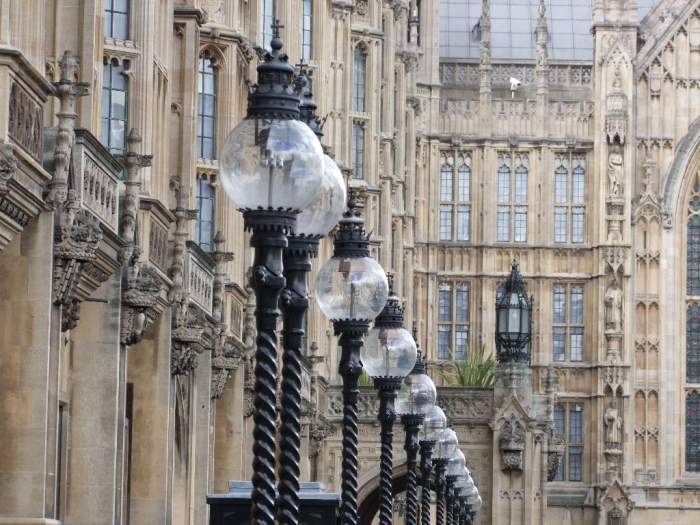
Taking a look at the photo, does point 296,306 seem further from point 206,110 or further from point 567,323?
point 567,323

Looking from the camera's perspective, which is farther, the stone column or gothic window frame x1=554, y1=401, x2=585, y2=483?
gothic window frame x1=554, y1=401, x2=585, y2=483

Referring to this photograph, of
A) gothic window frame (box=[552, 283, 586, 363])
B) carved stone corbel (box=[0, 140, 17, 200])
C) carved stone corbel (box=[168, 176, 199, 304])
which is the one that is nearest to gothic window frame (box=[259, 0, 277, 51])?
carved stone corbel (box=[168, 176, 199, 304])

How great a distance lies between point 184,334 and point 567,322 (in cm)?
4545

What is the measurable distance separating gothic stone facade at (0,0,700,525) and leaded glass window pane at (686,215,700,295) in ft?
0.24

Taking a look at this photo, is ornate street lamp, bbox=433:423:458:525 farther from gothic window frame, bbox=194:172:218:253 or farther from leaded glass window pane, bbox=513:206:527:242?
leaded glass window pane, bbox=513:206:527:242

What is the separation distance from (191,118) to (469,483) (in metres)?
13.6

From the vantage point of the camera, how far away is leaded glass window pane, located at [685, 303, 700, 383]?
69312 mm

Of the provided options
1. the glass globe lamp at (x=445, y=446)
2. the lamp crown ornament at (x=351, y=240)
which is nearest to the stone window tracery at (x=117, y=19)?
the lamp crown ornament at (x=351, y=240)

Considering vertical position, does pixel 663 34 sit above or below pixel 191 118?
above

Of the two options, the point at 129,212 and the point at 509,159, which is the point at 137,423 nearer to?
the point at 129,212

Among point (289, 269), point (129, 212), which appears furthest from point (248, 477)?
point (289, 269)

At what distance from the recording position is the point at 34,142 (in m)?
16.6

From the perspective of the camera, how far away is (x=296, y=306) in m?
13.7

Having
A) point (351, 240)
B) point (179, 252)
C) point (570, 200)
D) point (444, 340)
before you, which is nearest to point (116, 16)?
point (179, 252)
